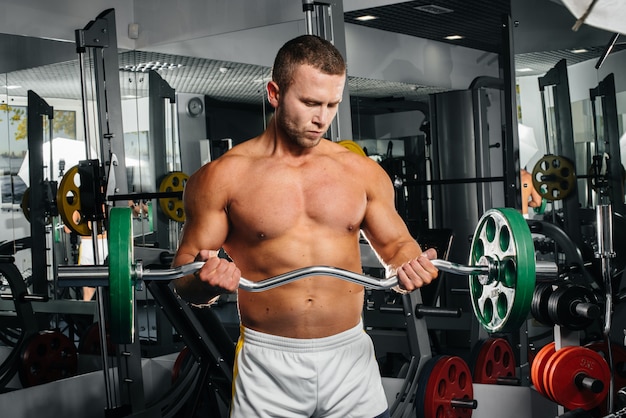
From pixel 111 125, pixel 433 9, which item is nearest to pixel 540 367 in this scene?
pixel 433 9

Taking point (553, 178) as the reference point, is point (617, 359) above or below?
below

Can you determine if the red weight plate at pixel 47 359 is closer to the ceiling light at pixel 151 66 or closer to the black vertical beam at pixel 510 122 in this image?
the ceiling light at pixel 151 66

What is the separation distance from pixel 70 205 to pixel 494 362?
2464 mm

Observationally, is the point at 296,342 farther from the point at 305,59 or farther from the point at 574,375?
the point at 574,375

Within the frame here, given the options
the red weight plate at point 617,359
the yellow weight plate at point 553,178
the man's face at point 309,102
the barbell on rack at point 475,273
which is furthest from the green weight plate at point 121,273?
the yellow weight plate at point 553,178

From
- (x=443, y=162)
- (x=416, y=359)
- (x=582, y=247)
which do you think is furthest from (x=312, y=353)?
(x=443, y=162)

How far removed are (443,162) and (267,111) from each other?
3.78 feet

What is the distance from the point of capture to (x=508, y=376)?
4387 mm

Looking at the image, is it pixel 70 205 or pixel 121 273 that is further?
pixel 70 205

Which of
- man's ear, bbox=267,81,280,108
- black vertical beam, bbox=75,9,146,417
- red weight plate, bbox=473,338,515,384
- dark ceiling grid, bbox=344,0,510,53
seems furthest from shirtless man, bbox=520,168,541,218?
man's ear, bbox=267,81,280,108

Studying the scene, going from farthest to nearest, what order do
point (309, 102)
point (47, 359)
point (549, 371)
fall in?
point (47, 359), point (549, 371), point (309, 102)

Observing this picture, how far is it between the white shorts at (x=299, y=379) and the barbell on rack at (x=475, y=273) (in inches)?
11.5

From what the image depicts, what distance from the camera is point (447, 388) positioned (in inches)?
149

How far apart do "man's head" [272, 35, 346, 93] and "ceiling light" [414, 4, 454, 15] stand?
2.70m
